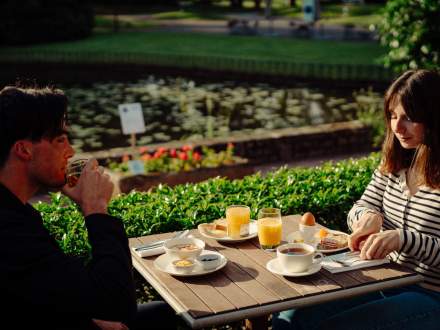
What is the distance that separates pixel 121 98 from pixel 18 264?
1758 cm

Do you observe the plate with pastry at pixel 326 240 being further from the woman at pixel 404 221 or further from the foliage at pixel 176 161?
the foliage at pixel 176 161

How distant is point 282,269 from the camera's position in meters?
3.03

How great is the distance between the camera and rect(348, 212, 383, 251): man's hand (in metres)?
3.30

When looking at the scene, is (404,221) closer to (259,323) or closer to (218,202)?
(259,323)

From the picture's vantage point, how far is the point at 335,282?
116 inches

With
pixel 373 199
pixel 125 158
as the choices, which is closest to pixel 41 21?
pixel 125 158

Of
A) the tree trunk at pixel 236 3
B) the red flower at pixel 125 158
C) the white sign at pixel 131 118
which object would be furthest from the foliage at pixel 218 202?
the tree trunk at pixel 236 3

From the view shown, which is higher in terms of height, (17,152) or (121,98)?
(17,152)

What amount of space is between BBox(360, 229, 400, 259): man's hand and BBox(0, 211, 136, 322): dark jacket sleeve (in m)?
1.12

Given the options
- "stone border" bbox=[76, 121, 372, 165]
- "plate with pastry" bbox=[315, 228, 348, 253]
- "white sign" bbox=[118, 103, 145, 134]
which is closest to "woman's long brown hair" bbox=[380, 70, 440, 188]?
"plate with pastry" bbox=[315, 228, 348, 253]

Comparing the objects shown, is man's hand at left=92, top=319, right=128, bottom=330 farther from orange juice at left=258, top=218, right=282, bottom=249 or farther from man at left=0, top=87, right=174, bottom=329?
orange juice at left=258, top=218, right=282, bottom=249

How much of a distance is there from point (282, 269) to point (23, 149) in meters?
1.16

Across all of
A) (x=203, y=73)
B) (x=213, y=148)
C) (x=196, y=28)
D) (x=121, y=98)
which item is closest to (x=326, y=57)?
(x=203, y=73)

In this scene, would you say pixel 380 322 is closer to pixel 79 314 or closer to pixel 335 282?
pixel 335 282
